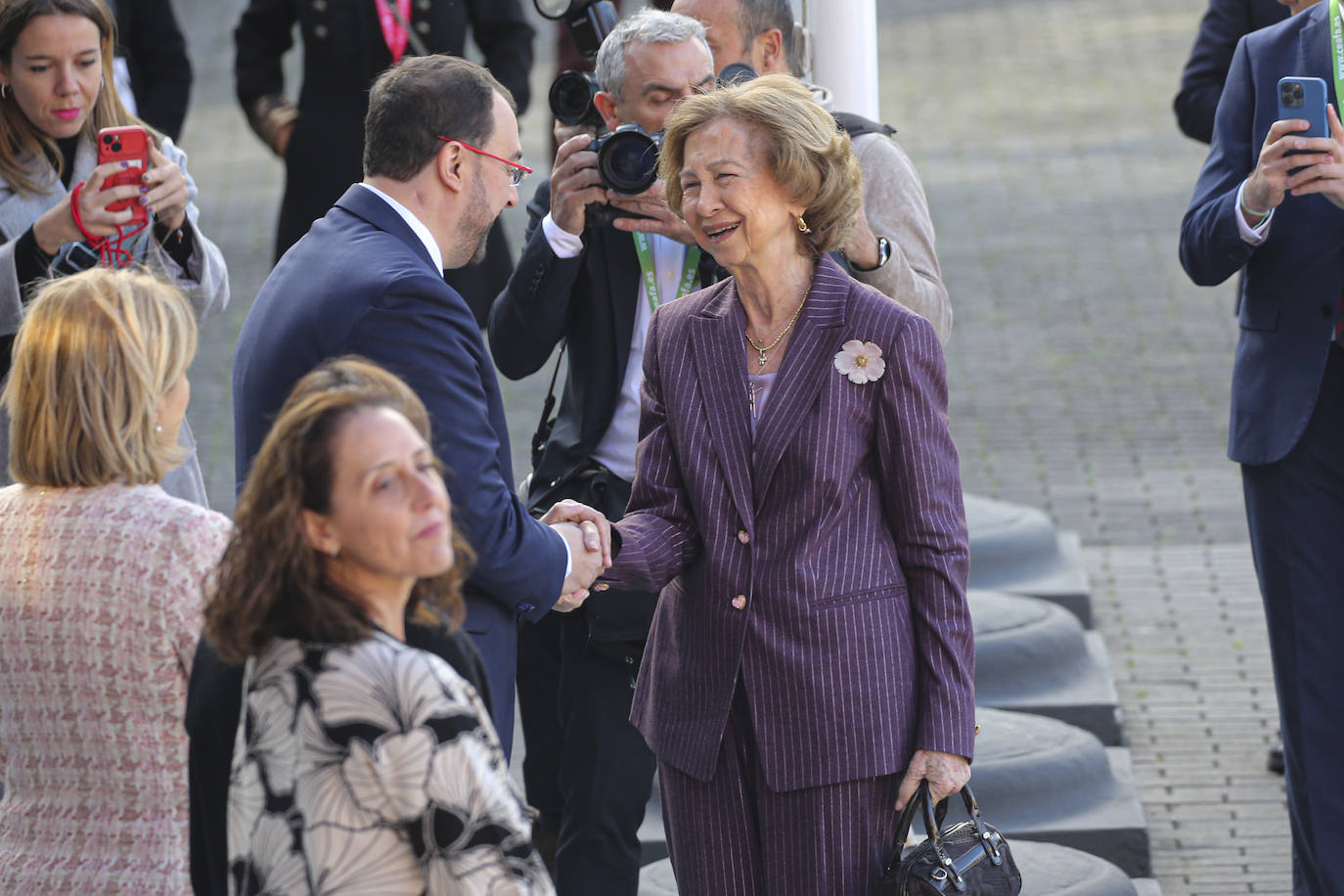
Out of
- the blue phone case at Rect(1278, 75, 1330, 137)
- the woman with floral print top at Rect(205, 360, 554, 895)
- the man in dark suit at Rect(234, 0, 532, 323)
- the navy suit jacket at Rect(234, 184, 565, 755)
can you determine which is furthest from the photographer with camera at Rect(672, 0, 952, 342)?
the woman with floral print top at Rect(205, 360, 554, 895)

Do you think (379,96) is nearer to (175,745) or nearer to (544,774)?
(175,745)

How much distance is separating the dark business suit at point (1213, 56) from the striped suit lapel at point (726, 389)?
3.08 m

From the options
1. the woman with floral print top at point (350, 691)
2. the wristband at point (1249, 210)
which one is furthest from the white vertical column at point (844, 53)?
the woman with floral print top at point (350, 691)

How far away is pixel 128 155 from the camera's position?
4.28m

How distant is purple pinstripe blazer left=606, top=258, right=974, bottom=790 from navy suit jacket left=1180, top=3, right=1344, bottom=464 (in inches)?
48.8

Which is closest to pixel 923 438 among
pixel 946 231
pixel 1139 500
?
pixel 1139 500

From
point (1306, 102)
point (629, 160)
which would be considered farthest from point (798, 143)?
point (1306, 102)

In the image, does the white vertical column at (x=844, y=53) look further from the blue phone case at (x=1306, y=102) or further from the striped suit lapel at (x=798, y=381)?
the striped suit lapel at (x=798, y=381)

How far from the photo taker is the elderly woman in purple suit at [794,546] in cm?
336

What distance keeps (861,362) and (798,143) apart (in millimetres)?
418

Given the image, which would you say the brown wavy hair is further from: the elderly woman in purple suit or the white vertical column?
the white vertical column

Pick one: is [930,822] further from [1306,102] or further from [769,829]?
[1306,102]

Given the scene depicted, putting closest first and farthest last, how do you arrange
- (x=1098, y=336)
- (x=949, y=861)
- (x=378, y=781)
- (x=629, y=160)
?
(x=378, y=781) → (x=949, y=861) → (x=629, y=160) → (x=1098, y=336)

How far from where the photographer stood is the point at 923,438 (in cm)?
337
